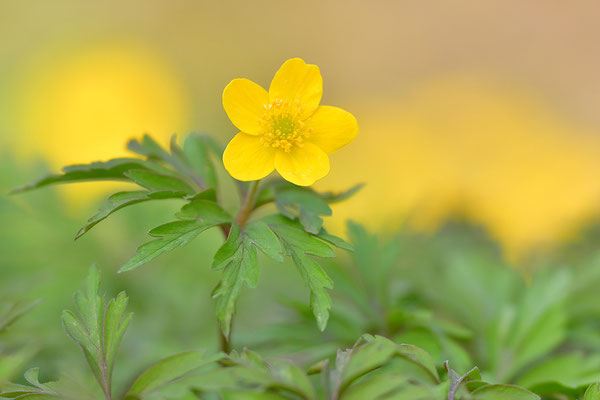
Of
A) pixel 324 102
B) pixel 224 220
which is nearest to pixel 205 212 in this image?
pixel 224 220

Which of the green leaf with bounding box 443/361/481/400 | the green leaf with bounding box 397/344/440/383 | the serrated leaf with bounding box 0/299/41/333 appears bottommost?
the green leaf with bounding box 443/361/481/400

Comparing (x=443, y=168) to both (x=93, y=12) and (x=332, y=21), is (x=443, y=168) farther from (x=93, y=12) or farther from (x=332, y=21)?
(x=93, y=12)

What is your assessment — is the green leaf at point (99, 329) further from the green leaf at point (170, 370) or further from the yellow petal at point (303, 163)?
the yellow petal at point (303, 163)

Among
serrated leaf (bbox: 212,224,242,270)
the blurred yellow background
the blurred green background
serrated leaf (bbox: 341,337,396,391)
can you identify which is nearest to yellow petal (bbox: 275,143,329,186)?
serrated leaf (bbox: 212,224,242,270)

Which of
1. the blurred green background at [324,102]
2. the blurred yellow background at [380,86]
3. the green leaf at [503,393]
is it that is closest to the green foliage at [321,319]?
the green leaf at [503,393]

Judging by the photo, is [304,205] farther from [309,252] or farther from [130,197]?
[130,197]

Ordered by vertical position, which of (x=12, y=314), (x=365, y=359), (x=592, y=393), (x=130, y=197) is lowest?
(x=592, y=393)

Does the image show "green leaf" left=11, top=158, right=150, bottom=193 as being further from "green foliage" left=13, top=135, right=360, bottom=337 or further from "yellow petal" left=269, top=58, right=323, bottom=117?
→ "yellow petal" left=269, top=58, right=323, bottom=117
